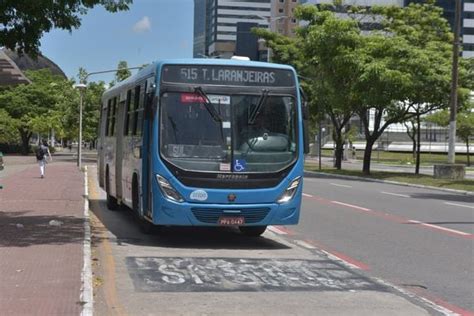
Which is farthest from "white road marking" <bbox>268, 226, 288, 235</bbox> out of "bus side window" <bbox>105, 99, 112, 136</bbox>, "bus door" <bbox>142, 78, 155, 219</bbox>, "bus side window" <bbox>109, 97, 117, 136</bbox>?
"bus side window" <bbox>105, 99, 112, 136</bbox>

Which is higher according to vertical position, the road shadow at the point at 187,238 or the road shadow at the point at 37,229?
the road shadow at the point at 37,229

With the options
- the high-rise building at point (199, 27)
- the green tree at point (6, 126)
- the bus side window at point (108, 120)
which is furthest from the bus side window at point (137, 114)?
the high-rise building at point (199, 27)

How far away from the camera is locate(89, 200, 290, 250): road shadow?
37.7 ft

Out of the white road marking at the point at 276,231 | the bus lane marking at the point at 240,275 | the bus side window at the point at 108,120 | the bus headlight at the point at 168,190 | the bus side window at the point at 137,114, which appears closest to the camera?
the bus lane marking at the point at 240,275

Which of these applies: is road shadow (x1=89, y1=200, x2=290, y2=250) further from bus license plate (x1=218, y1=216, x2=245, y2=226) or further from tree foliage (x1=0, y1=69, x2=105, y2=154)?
tree foliage (x1=0, y1=69, x2=105, y2=154)

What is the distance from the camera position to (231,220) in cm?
1088

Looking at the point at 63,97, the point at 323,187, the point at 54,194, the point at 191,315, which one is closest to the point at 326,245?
the point at 191,315

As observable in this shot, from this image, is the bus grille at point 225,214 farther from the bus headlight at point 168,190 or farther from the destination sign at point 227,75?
the destination sign at point 227,75

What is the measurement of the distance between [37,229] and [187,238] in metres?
2.69

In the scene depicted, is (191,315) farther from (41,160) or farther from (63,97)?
(63,97)

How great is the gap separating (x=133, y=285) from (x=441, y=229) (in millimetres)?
8162

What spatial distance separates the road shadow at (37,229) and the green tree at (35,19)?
10.4 feet

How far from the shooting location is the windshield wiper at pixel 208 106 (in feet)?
36.2

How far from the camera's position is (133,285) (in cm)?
812
